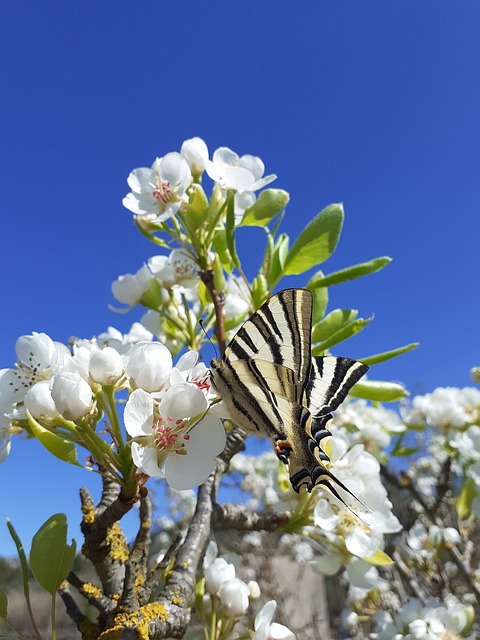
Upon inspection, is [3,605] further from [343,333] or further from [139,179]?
[139,179]

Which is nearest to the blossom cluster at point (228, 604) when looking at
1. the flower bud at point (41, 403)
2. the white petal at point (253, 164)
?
the flower bud at point (41, 403)

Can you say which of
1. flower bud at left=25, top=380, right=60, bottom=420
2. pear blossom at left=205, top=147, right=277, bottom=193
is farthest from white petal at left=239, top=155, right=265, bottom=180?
flower bud at left=25, top=380, right=60, bottom=420

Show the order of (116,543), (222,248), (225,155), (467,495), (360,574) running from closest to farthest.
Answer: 1. (116,543)
2. (360,574)
3. (222,248)
4. (225,155)
5. (467,495)

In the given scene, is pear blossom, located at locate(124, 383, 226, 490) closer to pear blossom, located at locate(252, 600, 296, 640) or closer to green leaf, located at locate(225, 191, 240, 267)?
pear blossom, located at locate(252, 600, 296, 640)

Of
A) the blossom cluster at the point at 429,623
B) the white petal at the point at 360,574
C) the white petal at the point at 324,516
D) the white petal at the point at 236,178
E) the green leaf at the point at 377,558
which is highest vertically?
the white petal at the point at 236,178

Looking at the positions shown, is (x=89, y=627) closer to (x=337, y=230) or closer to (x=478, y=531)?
(x=337, y=230)

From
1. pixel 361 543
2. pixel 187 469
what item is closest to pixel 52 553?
pixel 187 469

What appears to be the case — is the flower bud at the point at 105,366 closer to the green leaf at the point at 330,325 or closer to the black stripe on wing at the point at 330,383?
the black stripe on wing at the point at 330,383
